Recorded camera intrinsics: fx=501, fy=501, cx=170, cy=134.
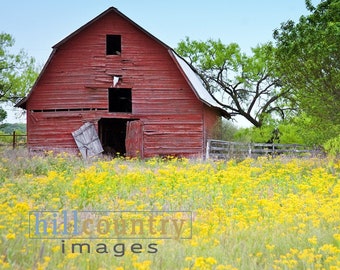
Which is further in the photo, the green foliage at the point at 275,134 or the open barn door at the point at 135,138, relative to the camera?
the green foliage at the point at 275,134

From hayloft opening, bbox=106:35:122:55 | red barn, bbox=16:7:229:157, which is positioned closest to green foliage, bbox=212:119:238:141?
red barn, bbox=16:7:229:157

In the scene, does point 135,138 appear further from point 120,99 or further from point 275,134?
point 275,134

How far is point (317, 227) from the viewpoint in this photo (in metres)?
6.67

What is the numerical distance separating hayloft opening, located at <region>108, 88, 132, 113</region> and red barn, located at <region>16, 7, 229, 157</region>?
15.5 feet

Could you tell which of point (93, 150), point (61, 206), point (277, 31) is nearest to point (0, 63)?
point (93, 150)

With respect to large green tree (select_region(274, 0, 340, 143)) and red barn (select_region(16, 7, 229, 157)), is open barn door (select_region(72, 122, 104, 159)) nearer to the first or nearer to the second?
red barn (select_region(16, 7, 229, 157))

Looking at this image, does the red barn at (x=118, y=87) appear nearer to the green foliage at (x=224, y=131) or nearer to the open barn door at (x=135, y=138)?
the open barn door at (x=135, y=138)

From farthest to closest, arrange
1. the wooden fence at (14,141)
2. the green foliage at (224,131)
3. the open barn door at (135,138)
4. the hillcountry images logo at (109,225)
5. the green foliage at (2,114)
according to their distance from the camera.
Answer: the green foliage at (2,114), the wooden fence at (14,141), the green foliage at (224,131), the open barn door at (135,138), the hillcountry images logo at (109,225)

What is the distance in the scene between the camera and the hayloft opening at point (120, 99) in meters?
28.5

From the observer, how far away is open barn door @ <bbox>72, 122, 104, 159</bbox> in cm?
2314

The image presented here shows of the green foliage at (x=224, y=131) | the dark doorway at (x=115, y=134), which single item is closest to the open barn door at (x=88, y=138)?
the dark doorway at (x=115, y=134)

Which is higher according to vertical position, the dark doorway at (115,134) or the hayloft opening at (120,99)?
the hayloft opening at (120,99)

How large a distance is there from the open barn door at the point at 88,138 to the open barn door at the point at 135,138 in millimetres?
1342

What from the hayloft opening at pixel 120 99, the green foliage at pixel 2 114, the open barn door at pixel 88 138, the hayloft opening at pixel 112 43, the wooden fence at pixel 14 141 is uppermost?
the hayloft opening at pixel 112 43
